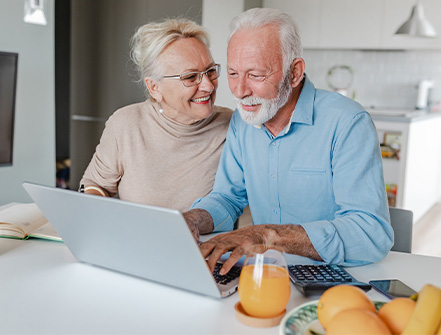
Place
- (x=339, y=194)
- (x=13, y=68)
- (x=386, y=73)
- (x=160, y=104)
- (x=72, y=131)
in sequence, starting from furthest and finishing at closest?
1. (x=386, y=73)
2. (x=72, y=131)
3. (x=13, y=68)
4. (x=160, y=104)
5. (x=339, y=194)

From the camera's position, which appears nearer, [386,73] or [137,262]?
[137,262]

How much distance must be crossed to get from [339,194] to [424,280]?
332 millimetres

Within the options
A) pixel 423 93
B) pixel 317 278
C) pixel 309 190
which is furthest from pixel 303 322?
pixel 423 93

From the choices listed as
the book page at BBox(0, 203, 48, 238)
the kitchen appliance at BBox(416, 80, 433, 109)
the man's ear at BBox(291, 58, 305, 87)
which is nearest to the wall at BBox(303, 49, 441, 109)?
the kitchen appliance at BBox(416, 80, 433, 109)

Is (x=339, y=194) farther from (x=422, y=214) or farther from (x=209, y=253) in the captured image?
(x=422, y=214)

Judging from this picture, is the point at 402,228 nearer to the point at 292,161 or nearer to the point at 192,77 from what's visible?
the point at 292,161

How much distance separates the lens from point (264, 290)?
0.88m

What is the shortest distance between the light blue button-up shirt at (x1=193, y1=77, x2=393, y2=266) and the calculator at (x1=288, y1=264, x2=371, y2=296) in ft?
0.34

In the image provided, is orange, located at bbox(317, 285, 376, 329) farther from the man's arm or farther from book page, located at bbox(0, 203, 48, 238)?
book page, located at bbox(0, 203, 48, 238)

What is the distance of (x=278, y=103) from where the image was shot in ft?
5.12

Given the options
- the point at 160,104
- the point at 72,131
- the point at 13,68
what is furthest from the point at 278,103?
the point at 72,131

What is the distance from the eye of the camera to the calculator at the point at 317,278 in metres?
1.03

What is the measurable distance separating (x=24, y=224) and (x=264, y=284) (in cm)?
87

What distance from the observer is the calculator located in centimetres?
103
